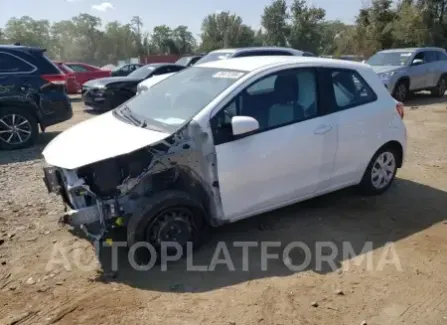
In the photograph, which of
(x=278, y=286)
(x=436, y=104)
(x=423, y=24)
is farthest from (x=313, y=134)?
(x=423, y=24)

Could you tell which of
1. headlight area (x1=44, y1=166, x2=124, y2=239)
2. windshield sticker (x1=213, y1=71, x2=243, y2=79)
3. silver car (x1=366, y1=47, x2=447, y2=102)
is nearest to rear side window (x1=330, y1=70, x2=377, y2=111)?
windshield sticker (x1=213, y1=71, x2=243, y2=79)

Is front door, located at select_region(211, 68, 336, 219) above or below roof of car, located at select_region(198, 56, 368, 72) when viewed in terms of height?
below

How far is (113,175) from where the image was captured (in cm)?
343

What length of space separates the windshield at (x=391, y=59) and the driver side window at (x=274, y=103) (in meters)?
10.7

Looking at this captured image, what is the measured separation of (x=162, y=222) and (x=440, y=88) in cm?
1432

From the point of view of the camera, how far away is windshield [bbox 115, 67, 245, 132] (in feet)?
12.3

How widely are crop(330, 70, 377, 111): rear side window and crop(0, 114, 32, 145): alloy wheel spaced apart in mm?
5811

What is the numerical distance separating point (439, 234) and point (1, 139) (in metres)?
7.24

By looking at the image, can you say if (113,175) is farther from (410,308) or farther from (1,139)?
(1,139)

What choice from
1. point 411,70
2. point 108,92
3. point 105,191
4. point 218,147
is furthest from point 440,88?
point 105,191

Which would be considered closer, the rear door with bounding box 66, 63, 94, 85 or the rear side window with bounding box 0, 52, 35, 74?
the rear side window with bounding box 0, 52, 35, 74

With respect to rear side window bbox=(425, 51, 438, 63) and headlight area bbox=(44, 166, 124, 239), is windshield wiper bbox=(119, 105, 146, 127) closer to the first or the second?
headlight area bbox=(44, 166, 124, 239)

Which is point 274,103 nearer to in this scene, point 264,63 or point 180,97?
point 264,63

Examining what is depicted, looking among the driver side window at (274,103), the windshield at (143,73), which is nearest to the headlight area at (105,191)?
the driver side window at (274,103)
